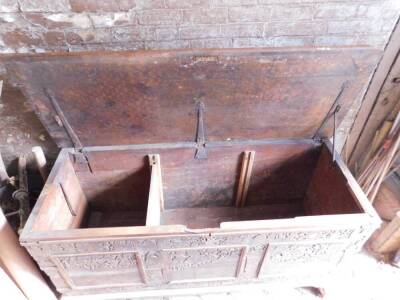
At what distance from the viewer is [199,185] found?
1.72 meters

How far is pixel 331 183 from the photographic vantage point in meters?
1.49

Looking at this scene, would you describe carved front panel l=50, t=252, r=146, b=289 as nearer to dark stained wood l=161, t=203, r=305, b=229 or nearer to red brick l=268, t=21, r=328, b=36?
dark stained wood l=161, t=203, r=305, b=229

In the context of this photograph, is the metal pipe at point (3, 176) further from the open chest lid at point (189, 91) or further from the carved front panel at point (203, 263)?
the carved front panel at point (203, 263)

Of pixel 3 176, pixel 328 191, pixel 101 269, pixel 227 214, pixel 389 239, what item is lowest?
pixel 101 269

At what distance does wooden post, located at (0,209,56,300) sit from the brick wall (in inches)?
34.3

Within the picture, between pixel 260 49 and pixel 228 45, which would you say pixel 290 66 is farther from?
pixel 228 45

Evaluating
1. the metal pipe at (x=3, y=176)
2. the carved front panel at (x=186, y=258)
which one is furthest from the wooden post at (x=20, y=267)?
the metal pipe at (x=3, y=176)

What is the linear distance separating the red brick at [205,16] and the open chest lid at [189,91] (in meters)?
0.27

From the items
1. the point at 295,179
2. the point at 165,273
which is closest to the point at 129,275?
the point at 165,273

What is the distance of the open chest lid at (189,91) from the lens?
1.09 meters

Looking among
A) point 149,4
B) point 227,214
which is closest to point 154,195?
point 227,214

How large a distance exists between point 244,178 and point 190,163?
1.21ft

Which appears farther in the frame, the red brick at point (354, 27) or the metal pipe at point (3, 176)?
the metal pipe at point (3, 176)

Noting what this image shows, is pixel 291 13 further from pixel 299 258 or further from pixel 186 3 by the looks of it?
pixel 299 258
